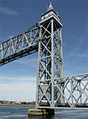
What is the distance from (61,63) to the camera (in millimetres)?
21828

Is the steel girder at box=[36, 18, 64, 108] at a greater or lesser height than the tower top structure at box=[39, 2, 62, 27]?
lesser

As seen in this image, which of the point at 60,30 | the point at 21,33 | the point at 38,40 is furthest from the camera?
the point at 21,33

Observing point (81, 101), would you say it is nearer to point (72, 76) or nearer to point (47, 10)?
point (72, 76)

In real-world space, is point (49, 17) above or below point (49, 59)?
above

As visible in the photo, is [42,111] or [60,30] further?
[60,30]

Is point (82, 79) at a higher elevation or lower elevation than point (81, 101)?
higher

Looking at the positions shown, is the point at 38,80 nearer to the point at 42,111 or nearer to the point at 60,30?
the point at 42,111

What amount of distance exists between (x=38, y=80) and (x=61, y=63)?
17.6 feet

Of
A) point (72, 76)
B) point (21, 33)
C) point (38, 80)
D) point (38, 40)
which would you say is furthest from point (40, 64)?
point (21, 33)

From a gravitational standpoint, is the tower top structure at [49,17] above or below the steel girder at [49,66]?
above

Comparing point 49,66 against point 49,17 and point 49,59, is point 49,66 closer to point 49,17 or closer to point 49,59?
point 49,59

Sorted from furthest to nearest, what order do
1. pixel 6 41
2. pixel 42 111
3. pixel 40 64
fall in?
pixel 6 41 < pixel 40 64 < pixel 42 111

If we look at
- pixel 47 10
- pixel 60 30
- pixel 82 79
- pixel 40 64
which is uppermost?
pixel 47 10

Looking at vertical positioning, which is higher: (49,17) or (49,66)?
(49,17)
